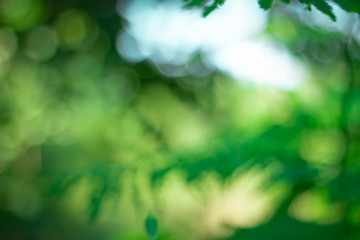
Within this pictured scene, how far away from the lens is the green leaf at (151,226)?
0.61m

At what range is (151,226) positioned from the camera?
24.6 inches

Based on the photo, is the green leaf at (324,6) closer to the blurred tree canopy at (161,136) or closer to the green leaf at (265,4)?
the green leaf at (265,4)

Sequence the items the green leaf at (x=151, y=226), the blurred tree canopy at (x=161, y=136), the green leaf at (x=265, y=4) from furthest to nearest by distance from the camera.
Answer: the blurred tree canopy at (x=161, y=136) < the green leaf at (x=151, y=226) < the green leaf at (x=265, y=4)

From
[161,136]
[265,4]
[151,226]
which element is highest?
[265,4]

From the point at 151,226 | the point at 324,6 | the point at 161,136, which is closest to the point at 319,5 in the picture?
the point at 324,6

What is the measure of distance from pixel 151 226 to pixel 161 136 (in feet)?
3.10

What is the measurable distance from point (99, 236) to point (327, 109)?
1.73m

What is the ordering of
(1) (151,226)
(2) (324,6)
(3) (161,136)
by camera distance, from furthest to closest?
(3) (161,136) → (1) (151,226) → (2) (324,6)

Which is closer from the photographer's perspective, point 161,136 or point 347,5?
point 347,5

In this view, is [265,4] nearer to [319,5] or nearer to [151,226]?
[319,5]

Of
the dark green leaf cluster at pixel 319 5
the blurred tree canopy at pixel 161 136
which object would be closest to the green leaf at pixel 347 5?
the dark green leaf cluster at pixel 319 5

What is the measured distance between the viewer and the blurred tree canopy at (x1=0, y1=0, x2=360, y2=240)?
78 centimetres

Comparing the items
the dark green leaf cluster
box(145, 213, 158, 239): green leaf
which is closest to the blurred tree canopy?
box(145, 213, 158, 239): green leaf

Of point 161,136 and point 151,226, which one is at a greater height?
point 151,226
